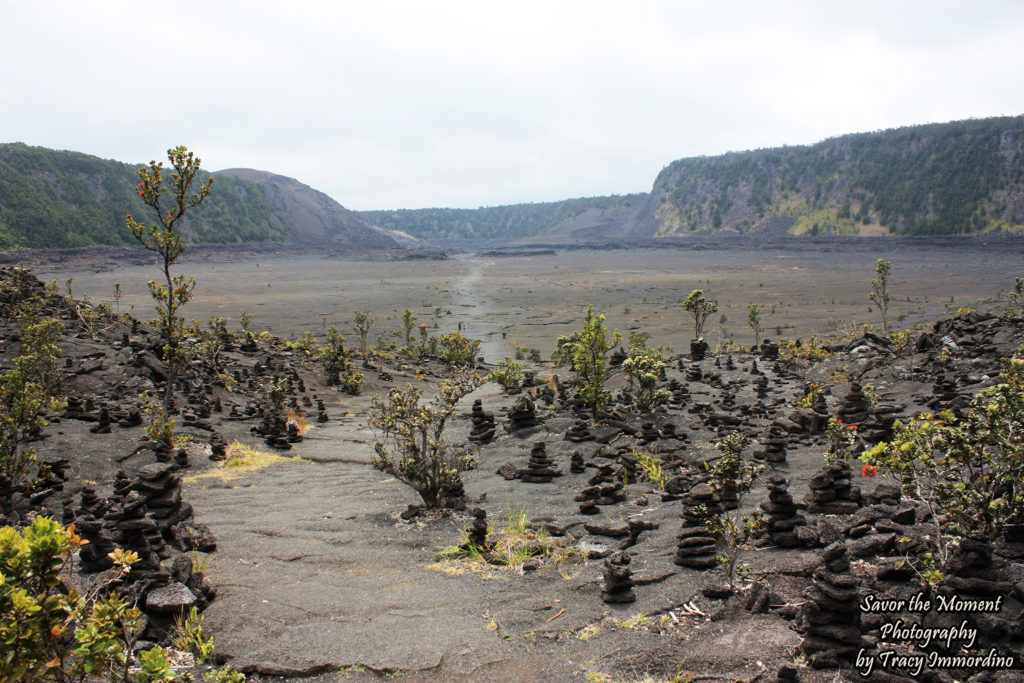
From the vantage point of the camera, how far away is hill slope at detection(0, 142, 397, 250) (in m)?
83.8

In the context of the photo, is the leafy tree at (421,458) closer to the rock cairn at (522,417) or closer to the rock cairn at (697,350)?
the rock cairn at (522,417)

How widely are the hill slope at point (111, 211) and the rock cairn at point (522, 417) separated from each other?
92387 millimetres

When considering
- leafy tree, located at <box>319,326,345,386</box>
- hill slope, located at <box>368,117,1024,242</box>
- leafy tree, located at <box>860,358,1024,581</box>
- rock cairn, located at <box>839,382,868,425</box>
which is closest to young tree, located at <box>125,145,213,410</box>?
leafy tree, located at <box>319,326,345,386</box>

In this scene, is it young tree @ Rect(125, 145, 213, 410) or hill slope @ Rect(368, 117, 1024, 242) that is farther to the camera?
hill slope @ Rect(368, 117, 1024, 242)

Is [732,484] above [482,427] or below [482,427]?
above

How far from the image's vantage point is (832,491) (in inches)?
281

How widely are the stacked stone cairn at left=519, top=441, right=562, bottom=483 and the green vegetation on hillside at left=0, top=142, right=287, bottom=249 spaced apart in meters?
88.4

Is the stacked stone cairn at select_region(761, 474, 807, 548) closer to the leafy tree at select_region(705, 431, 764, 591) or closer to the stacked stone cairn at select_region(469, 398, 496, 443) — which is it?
the leafy tree at select_region(705, 431, 764, 591)

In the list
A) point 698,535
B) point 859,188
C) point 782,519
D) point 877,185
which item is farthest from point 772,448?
point 859,188

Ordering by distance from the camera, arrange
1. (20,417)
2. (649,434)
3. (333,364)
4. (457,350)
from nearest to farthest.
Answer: (20,417)
(649,434)
(333,364)
(457,350)

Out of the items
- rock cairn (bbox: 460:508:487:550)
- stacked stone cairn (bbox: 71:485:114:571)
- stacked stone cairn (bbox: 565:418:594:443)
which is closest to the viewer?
stacked stone cairn (bbox: 71:485:114:571)

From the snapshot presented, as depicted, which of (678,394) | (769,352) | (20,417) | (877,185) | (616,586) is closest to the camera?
(616,586)

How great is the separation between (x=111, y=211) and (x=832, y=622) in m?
117

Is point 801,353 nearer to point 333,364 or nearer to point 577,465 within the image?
point 577,465
